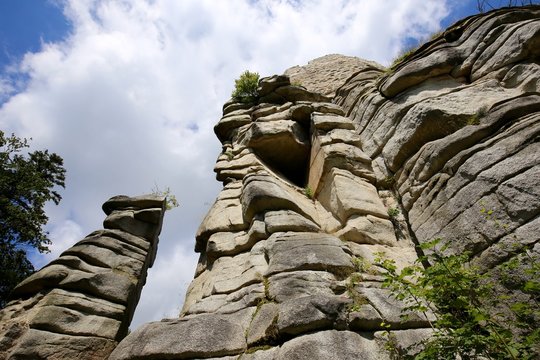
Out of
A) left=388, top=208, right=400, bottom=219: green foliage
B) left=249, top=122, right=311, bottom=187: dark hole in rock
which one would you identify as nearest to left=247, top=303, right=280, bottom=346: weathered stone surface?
left=388, top=208, right=400, bottom=219: green foliage

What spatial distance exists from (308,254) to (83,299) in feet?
12.9

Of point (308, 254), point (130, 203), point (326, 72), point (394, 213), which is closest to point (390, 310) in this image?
point (308, 254)

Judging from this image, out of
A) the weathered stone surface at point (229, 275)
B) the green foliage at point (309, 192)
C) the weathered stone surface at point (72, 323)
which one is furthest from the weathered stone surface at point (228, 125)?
the weathered stone surface at point (72, 323)

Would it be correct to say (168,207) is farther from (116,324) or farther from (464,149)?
(464,149)

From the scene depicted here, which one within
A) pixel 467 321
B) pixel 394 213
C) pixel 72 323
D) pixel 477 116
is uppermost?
pixel 477 116

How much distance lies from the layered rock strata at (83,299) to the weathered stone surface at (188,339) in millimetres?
1473

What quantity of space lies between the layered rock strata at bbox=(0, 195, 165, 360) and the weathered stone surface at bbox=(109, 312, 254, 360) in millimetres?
1473

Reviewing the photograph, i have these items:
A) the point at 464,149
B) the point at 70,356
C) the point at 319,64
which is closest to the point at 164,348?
the point at 70,356

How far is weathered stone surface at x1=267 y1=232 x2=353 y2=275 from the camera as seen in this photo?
4.97 metres

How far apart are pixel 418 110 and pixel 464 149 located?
1.59m

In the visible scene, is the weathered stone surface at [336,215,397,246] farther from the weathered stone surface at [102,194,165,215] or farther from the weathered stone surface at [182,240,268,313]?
the weathered stone surface at [102,194,165,215]

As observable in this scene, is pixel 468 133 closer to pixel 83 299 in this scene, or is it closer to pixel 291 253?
pixel 291 253

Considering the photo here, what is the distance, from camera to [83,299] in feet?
19.9

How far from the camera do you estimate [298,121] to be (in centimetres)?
1022
